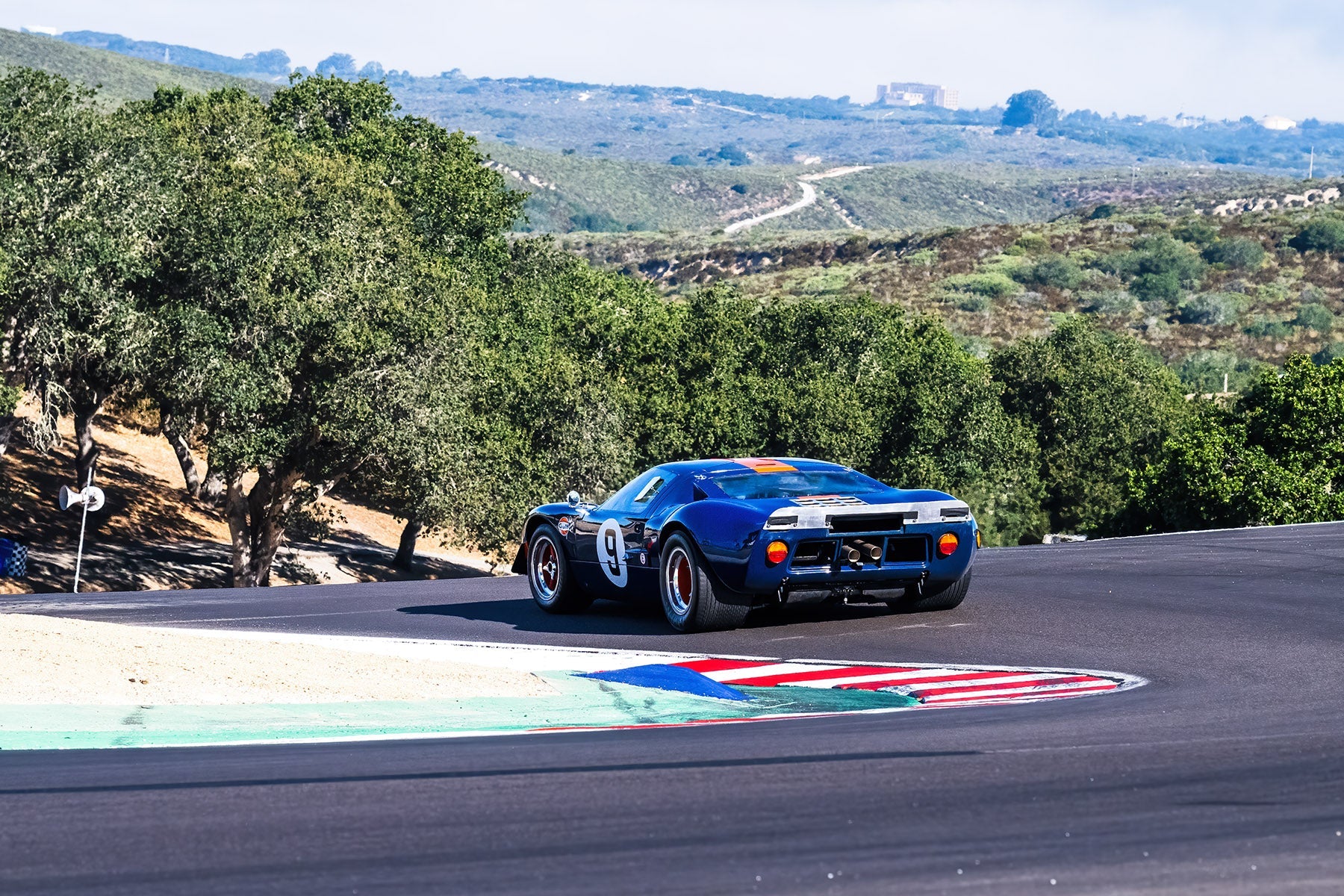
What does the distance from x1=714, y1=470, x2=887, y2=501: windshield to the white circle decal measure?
39.0 inches

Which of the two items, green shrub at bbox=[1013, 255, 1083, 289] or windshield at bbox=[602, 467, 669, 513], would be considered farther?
green shrub at bbox=[1013, 255, 1083, 289]

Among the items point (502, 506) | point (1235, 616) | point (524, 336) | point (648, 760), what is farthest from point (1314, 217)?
point (648, 760)

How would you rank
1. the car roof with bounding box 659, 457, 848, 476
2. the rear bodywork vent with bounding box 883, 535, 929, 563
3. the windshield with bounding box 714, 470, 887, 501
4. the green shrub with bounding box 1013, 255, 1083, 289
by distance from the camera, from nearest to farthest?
the rear bodywork vent with bounding box 883, 535, 929, 563 < the windshield with bounding box 714, 470, 887, 501 < the car roof with bounding box 659, 457, 848, 476 < the green shrub with bounding box 1013, 255, 1083, 289

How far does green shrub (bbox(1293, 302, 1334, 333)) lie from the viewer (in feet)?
270

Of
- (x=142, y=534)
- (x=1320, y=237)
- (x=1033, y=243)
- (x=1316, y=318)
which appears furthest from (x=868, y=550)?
(x=1033, y=243)

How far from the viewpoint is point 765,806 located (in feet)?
17.0

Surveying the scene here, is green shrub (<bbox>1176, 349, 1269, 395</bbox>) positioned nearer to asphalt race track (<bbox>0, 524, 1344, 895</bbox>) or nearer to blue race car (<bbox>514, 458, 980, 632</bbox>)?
blue race car (<bbox>514, 458, 980, 632</bbox>)

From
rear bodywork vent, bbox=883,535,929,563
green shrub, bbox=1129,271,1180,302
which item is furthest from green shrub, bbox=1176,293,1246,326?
rear bodywork vent, bbox=883,535,929,563

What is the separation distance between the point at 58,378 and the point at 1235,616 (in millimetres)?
25681

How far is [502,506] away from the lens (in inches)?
1260

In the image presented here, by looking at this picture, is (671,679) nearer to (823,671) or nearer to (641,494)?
(823,671)

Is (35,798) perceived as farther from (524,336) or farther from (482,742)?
(524,336)

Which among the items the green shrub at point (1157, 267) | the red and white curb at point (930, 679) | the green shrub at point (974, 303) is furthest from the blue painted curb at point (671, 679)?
the green shrub at point (1157, 267)

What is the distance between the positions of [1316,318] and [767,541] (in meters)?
81.1
